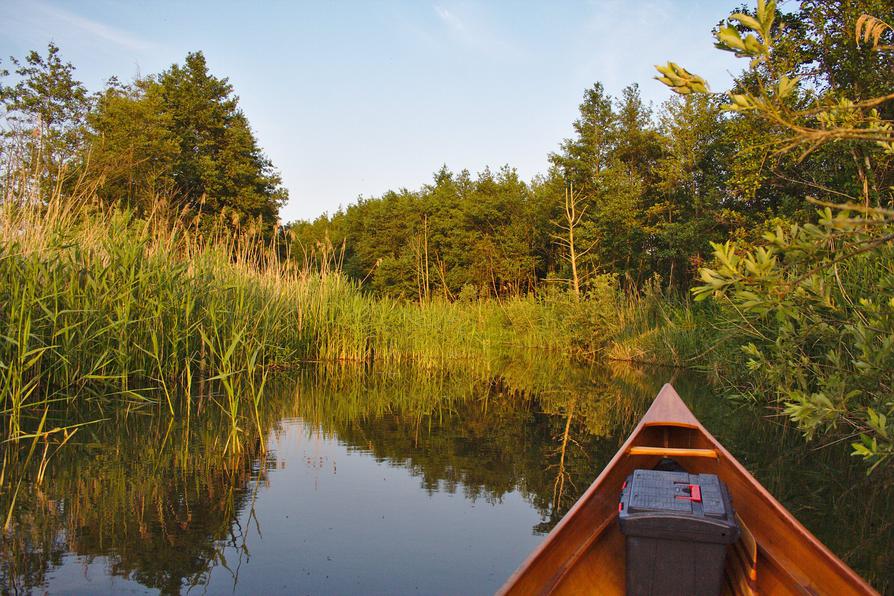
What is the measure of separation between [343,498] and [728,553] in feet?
7.26

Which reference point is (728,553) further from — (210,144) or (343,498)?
(210,144)

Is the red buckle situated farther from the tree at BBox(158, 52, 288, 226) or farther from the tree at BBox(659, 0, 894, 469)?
the tree at BBox(158, 52, 288, 226)

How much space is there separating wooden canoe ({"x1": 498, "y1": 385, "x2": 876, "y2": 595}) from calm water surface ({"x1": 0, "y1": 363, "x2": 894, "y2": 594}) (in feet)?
1.62

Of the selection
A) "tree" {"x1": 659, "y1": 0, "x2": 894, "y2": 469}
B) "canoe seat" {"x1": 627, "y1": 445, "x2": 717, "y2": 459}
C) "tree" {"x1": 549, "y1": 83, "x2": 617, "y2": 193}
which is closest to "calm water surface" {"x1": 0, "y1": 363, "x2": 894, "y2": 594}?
"canoe seat" {"x1": 627, "y1": 445, "x2": 717, "y2": 459}

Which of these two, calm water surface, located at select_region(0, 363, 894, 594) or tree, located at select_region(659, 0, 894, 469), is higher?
tree, located at select_region(659, 0, 894, 469)

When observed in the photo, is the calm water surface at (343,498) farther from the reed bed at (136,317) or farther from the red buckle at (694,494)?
the red buckle at (694,494)

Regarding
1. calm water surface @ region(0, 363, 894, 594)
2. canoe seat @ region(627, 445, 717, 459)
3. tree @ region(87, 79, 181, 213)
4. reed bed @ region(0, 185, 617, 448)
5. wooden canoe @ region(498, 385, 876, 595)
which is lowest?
calm water surface @ region(0, 363, 894, 594)

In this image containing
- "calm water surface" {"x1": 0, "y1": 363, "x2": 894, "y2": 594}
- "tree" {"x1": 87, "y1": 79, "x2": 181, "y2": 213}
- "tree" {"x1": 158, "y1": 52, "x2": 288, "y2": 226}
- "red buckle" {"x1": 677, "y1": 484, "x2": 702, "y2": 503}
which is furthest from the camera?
"tree" {"x1": 158, "y1": 52, "x2": 288, "y2": 226}

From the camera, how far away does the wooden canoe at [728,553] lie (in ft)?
6.90

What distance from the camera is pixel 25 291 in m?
4.54

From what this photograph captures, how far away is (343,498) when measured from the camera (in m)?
3.88

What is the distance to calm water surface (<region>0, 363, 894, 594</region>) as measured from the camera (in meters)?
2.73

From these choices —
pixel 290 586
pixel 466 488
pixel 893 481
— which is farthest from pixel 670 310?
pixel 290 586

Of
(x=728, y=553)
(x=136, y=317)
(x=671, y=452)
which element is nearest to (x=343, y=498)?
(x=671, y=452)
